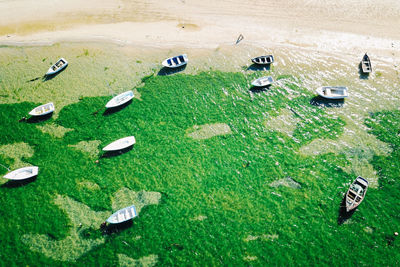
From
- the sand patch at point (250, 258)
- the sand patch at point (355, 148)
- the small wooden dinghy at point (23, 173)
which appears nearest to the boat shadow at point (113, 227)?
the small wooden dinghy at point (23, 173)

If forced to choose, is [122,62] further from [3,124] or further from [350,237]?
[350,237]

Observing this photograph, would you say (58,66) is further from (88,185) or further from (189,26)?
(189,26)

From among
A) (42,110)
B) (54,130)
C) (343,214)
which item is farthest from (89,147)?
(343,214)

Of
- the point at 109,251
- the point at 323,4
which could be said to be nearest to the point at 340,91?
the point at 323,4

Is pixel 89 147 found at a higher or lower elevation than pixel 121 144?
lower

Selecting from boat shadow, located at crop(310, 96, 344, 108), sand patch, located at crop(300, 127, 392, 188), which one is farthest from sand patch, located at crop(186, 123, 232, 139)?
boat shadow, located at crop(310, 96, 344, 108)

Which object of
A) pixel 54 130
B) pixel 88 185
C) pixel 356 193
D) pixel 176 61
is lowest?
pixel 356 193

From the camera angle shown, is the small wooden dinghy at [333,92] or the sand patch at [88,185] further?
the small wooden dinghy at [333,92]

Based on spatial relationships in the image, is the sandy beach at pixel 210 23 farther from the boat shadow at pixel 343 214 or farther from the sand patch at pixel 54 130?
the boat shadow at pixel 343 214
